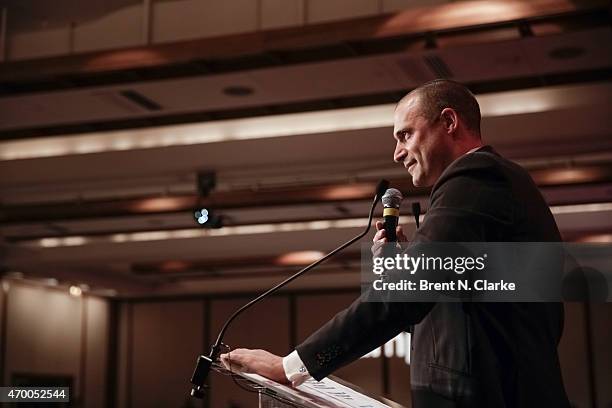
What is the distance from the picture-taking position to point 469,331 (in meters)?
1.26

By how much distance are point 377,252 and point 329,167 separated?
6085 mm

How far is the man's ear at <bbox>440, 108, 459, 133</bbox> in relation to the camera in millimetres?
1474

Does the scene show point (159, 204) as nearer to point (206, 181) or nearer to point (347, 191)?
point (206, 181)

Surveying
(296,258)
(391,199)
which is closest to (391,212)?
(391,199)

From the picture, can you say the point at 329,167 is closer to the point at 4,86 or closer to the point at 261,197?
the point at 261,197

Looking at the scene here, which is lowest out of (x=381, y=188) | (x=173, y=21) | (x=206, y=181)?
(x=381, y=188)

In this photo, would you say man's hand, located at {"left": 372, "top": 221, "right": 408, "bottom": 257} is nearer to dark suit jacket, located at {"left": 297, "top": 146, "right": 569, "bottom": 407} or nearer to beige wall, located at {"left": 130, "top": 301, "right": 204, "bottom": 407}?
dark suit jacket, located at {"left": 297, "top": 146, "right": 569, "bottom": 407}

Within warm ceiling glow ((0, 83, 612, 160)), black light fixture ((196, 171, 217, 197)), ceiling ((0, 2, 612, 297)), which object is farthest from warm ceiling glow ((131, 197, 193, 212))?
warm ceiling glow ((0, 83, 612, 160))

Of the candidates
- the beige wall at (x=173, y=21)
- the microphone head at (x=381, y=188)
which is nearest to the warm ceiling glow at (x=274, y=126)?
the beige wall at (x=173, y=21)

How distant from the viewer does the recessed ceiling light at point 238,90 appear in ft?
19.0

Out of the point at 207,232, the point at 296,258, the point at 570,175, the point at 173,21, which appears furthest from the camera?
the point at 296,258

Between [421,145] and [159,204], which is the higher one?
[159,204]

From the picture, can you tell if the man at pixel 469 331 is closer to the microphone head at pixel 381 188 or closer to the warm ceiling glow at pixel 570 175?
the microphone head at pixel 381 188

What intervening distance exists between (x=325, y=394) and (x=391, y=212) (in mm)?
342
